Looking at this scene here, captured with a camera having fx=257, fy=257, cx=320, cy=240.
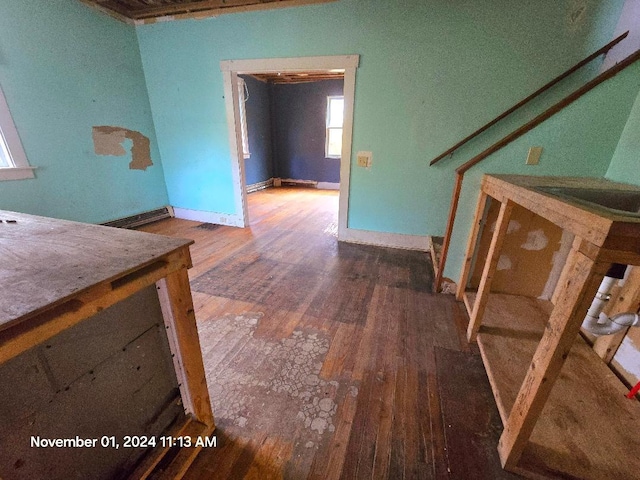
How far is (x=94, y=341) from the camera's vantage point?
0.72 m

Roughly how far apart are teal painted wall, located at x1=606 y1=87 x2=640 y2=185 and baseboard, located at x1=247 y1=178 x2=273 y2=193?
5798 mm

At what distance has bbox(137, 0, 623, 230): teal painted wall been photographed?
2.18m

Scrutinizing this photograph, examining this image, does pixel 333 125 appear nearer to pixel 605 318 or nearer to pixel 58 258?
pixel 605 318

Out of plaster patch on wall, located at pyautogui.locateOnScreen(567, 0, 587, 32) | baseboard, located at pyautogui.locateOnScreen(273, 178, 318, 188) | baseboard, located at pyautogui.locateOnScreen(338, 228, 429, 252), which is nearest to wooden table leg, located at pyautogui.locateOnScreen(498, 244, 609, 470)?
baseboard, located at pyautogui.locateOnScreen(338, 228, 429, 252)

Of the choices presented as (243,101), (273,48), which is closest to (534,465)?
(273,48)

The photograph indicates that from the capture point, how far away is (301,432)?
1.10 metres

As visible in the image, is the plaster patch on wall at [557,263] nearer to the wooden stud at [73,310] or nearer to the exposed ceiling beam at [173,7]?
the wooden stud at [73,310]

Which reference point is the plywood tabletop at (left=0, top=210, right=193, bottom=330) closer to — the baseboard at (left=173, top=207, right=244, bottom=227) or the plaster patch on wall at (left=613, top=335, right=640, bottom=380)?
the plaster patch on wall at (left=613, top=335, right=640, bottom=380)

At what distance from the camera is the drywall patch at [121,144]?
10.2 ft

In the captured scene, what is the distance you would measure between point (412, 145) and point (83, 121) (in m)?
3.71

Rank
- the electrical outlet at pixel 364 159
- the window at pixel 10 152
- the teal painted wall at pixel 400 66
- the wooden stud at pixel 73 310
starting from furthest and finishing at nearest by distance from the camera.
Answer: the electrical outlet at pixel 364 159 < the window at pixel 10 152 < the teal painted wall at pixel 400 66 < the wooden stud at pixel 73 310

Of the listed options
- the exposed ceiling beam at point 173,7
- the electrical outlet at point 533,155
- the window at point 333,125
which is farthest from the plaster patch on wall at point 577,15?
the window at point 333,125

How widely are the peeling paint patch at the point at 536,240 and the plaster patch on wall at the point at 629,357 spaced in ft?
2.16

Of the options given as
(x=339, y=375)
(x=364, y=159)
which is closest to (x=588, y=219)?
(x=339, y=375)
